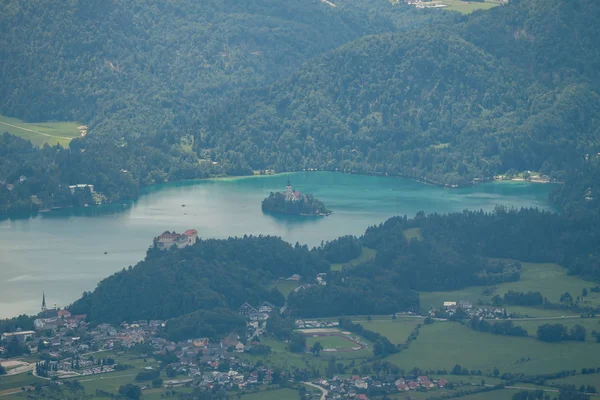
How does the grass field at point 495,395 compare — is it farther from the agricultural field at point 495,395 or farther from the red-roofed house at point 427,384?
the red-roofed house at point 427,384

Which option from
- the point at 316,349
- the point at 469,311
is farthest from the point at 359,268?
the point at 316,349

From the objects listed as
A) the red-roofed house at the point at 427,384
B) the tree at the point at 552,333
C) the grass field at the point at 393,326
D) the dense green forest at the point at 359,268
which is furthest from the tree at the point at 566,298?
the red-roofed house at the point at 427,384

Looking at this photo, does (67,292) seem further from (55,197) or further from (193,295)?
(55,197)

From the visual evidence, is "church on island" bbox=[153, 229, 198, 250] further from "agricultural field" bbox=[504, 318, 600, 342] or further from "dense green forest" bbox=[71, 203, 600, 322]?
"agricultural field" bbox=[504, 318, 600, 342]

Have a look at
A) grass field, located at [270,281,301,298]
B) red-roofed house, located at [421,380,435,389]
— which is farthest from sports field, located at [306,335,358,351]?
grass field, located at [270,281,301,298]

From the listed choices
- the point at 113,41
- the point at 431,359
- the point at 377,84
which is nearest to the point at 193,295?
the point at 431,359
